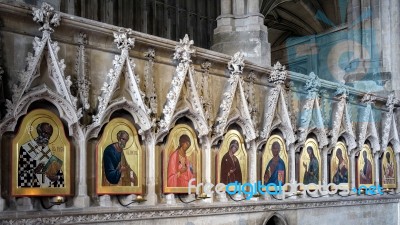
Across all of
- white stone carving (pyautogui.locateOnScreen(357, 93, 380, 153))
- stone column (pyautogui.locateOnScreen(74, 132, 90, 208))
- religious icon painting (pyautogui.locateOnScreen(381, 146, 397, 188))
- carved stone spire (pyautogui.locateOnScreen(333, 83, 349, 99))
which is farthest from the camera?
religious icon painting (pyautogui.locateOnScreen(381, 146, 397, 188))

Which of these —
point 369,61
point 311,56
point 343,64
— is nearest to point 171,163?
point 369,61

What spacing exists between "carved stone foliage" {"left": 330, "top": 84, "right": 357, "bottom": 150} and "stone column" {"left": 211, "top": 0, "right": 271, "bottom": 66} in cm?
236

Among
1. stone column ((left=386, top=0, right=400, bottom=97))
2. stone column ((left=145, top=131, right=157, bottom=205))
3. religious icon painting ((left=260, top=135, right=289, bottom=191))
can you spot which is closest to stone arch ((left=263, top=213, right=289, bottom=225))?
religious icon painting ((left=260, top=135, right=289, bottom=191))

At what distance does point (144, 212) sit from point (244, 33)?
457 cm

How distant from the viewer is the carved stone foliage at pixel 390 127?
14992 mm

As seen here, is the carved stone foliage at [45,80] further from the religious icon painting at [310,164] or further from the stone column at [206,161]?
the religious icon painting at [310,164]

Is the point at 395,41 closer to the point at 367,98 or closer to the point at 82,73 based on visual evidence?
the point at 367,98

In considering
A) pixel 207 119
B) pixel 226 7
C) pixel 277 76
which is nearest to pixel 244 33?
pixel 226 7

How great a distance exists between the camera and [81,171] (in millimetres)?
8328

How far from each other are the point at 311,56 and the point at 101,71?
511 inches

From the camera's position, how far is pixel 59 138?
8172mm

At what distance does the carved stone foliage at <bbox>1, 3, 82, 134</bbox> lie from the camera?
7609 millimetres

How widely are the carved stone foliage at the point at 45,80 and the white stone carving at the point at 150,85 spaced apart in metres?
1.36

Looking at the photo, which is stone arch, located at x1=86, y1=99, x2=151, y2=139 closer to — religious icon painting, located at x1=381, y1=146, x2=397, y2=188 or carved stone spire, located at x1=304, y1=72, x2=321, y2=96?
carved stone spire, located at x1=304, y1=72, x2=321, y2=96
